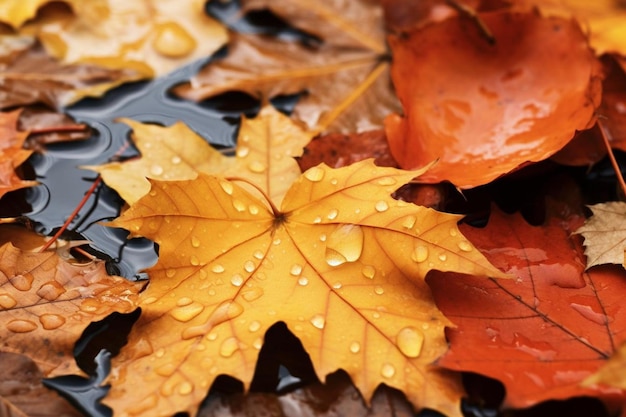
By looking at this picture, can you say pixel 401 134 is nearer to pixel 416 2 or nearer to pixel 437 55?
pixel 437 55

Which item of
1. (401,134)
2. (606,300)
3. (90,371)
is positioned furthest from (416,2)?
(90,371)

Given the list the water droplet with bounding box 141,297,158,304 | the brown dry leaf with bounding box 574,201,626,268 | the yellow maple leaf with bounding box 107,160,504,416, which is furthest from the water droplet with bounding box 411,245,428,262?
the water droplet with bounding box 141,297,158,304

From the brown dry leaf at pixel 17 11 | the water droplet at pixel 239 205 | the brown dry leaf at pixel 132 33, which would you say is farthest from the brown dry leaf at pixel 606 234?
the brown dry leaf at pixel 17 11

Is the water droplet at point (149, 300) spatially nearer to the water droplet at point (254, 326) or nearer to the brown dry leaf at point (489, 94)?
the water droplet at point (254, 326)

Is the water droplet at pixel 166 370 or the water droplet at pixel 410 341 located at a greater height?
the water droplet at pixel 166 370

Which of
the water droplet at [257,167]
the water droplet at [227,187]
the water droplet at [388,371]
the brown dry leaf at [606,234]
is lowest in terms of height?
the brown dry leaf at [606,234]

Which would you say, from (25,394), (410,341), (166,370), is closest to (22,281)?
(25,394)
